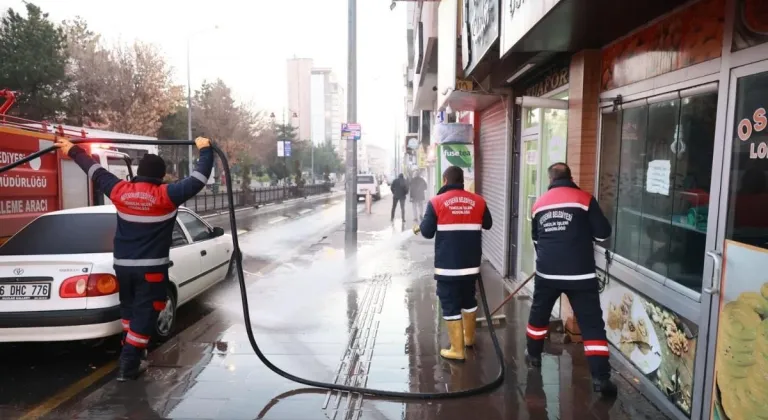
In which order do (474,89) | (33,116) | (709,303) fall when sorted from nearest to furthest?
(709,303)
(474,89)
(33,116)

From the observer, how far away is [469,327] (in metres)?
5.27

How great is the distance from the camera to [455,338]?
493 cm

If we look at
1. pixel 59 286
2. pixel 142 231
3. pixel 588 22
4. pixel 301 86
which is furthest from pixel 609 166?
pixel 301 86

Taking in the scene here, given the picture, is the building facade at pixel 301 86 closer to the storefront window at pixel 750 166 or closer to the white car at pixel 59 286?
the white car at pixel 59 286

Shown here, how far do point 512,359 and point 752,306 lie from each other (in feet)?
7.95

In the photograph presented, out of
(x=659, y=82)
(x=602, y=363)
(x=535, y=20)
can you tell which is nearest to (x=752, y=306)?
(x=602, y=363)

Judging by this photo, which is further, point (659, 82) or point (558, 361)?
point (558, 361)

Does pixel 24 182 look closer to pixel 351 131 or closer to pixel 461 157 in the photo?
pixel 461 157

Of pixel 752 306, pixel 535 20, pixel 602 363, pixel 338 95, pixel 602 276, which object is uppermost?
pixel 338 95

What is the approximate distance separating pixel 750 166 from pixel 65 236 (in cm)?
586

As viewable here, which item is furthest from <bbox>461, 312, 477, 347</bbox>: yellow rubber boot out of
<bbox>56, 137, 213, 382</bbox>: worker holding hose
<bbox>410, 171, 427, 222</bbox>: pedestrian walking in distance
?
<bbox>410, 171, 427, 222</bbox>: pedestrian walking in distance

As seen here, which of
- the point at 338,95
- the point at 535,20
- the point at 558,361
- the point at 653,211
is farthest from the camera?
the point at 338,95

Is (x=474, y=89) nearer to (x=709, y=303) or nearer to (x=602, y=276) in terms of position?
(x=602, y=276)

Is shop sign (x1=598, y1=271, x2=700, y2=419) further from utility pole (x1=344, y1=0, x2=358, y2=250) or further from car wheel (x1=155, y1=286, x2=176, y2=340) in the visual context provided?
utility pole (x1=344, y1=0, x2=358, y2=250)
